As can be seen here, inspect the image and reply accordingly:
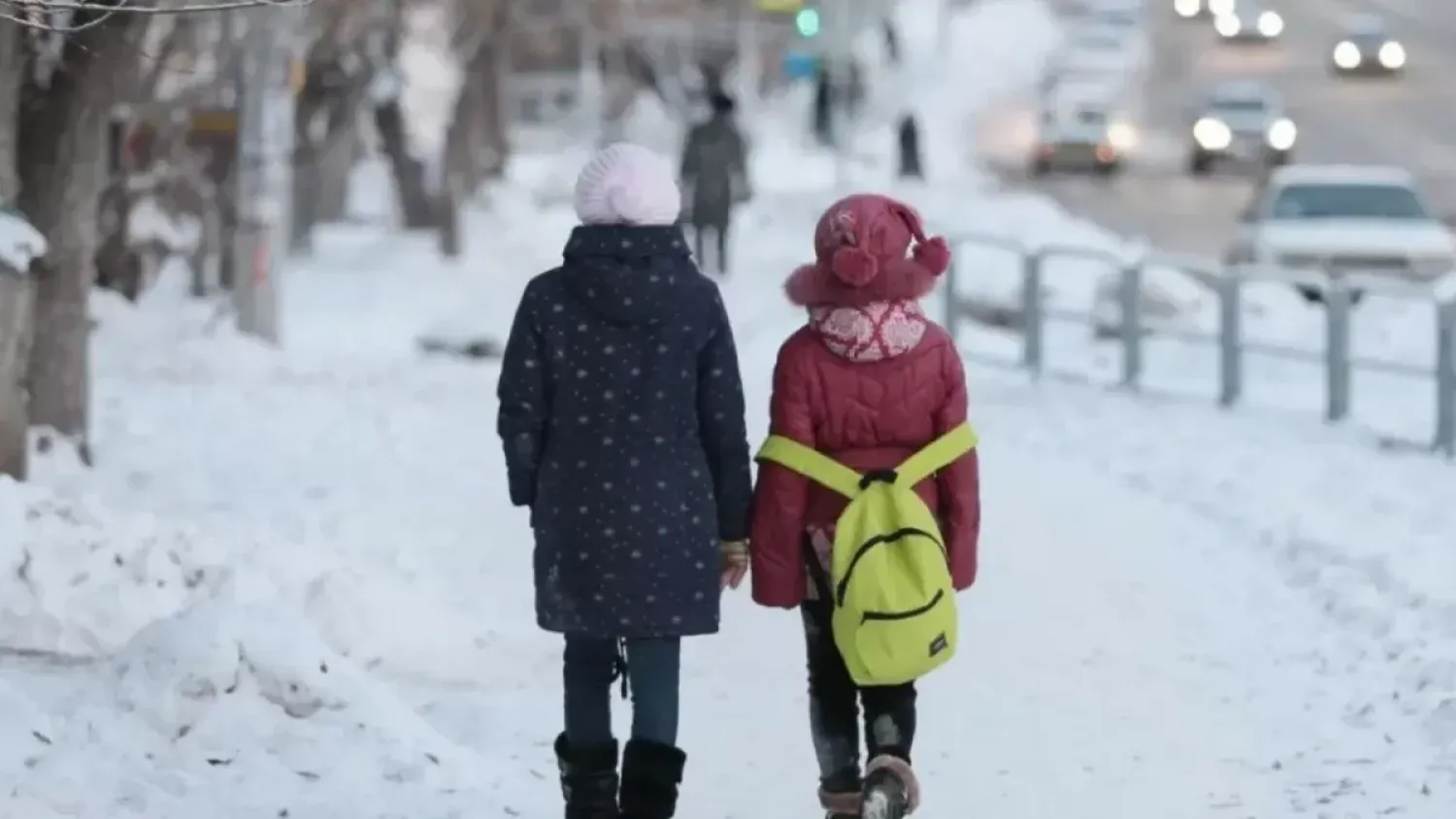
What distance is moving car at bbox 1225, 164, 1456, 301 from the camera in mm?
26688

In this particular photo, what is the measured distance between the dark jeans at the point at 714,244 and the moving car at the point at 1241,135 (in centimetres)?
2415

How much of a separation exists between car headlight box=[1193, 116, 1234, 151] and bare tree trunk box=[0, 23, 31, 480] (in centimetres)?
4175

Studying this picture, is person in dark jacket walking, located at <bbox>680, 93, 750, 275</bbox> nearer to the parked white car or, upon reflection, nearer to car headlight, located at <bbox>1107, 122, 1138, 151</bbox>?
car headlight, located at <bbox>1107, 122, 1138, 151</bbox>

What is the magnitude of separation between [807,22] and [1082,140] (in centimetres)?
1824

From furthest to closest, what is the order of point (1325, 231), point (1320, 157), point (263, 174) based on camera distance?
point (1320, 157), point (1325, 231), point (263, 174)

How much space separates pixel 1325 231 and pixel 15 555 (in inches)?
761

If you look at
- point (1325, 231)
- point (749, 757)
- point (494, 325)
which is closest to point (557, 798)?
point (749, 757)

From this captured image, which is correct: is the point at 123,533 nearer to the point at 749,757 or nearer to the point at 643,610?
the point at 749,757

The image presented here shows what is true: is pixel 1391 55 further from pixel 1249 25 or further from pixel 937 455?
pixel 937 455

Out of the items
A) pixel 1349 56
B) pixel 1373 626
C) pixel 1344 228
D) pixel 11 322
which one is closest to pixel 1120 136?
pixel 1349 56

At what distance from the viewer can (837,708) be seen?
251 inches

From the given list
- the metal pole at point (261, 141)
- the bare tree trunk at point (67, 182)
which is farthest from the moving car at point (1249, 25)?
the bare tree trunk at point (67, 182)

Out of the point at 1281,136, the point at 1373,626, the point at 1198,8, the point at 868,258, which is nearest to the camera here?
the point at 868,258

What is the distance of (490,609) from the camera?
10.8m
